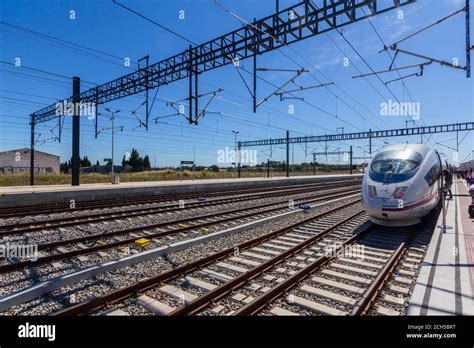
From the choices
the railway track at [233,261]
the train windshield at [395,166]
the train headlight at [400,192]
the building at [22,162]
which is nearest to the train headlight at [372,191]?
the train windshield at [395,166]

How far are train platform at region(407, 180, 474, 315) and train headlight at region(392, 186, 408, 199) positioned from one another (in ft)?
4.58

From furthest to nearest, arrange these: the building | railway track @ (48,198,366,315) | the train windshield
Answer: the building, the train windshield, railway track @ (48,198,366,315)

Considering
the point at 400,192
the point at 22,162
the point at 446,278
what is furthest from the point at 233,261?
the point at 22,162

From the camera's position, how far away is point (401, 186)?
826 cm

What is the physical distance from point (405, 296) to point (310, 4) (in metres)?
9.36

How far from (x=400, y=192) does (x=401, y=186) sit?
0.20m

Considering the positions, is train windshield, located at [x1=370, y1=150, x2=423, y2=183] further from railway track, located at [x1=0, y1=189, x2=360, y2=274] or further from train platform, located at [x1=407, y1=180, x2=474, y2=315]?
railway track, located at [x1=0, y1=189, x2=360, y2=274]

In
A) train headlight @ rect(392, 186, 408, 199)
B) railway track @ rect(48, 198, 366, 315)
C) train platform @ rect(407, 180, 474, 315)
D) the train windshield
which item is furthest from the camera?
the train windshield

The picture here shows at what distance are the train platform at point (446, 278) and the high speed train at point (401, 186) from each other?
1011mm

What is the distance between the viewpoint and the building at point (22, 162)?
59047 millimetres

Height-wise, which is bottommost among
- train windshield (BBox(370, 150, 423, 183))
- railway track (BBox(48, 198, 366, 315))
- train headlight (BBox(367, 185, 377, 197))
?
railway track (BBox(48, 198, 366, 315))

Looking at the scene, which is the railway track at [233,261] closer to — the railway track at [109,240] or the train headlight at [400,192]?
the train headlight at [400,192]

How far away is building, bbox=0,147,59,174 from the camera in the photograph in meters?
59.0

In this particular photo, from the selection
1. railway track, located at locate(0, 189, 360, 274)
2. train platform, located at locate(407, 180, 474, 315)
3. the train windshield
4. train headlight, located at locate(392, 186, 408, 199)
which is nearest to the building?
railway track, located at locate(0, 189, 360, 274)
